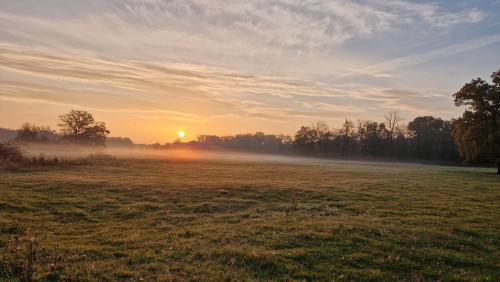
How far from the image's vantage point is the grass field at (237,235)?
10.9m

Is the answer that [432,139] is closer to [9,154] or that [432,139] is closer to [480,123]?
[480,123]

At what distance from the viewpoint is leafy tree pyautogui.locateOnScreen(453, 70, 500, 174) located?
56359 millimetres

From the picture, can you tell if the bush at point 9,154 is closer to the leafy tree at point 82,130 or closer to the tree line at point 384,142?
the leafy tree at point 82,130

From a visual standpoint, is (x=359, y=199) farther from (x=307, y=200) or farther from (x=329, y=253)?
(x=329, y=253)

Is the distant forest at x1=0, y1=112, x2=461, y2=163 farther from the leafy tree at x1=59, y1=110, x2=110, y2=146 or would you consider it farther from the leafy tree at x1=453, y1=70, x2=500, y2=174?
the leafy tree at x1=453, y1=70, x2=500, y2=174

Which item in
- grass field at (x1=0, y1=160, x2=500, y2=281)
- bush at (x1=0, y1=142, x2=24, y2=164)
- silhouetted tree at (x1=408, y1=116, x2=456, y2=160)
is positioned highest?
silhouetted tree at (x1=408, y1=116, x2=456, y2=160)

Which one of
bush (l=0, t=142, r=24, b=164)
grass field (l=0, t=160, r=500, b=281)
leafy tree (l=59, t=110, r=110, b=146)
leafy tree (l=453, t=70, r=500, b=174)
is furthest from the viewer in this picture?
leafy tree (l=59, t=110, r=110, b=146)

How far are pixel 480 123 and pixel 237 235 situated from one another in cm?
5649

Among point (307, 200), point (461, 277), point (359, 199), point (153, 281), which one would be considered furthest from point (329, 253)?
point (359, 199)

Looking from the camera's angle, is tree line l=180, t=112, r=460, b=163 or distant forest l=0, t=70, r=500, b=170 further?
tree line l=180, t=112, r=460, b=163

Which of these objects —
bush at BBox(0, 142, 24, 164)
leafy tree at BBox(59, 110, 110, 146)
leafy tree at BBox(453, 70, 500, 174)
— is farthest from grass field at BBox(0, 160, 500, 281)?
leafy tree at BBox(59, 110, 110, 146)

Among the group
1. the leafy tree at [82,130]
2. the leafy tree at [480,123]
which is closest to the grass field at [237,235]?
the leafy tree at [480,123]

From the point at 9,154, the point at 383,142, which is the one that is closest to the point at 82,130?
the point at 9,154

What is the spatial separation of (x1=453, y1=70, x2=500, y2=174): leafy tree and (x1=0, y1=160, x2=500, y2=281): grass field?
3606 cm
